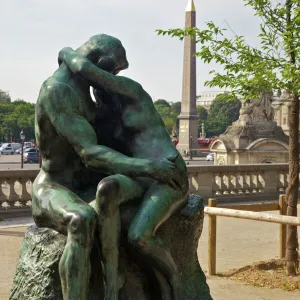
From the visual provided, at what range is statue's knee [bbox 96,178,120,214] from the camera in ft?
13.1

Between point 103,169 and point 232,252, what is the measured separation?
6.54 m

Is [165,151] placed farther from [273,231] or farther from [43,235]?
[273,231]

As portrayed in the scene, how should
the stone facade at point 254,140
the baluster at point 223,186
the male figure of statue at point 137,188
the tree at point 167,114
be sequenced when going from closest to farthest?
the male figure of statue at point 137,188
the baluster at point 223,186
the stone facade at point 254,140
the tree at point 167,114

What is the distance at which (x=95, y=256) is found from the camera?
421cm

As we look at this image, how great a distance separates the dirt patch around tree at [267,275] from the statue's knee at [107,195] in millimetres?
4860

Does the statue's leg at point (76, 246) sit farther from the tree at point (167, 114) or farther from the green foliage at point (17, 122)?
the green foliage at point (17, 122)

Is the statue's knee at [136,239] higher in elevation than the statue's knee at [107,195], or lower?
lower

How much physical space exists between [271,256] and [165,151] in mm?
6141

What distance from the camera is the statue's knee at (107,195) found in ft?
13.1

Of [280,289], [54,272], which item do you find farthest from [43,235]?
[280,289]

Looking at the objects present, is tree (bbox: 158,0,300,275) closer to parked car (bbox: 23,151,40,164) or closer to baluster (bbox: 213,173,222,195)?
baluster (bbox: 213,173,222,195)

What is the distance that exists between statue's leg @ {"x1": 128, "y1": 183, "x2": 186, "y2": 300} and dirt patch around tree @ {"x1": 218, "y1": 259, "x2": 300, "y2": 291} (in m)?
4.31

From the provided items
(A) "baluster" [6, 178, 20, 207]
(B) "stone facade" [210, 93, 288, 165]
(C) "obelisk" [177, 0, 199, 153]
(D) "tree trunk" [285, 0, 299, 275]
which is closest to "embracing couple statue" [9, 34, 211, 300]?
(D) "tree trunk" [285, 0, 299, 275]

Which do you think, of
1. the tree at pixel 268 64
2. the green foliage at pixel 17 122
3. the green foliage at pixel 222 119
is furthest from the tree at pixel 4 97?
the tree at pixel 268 64
